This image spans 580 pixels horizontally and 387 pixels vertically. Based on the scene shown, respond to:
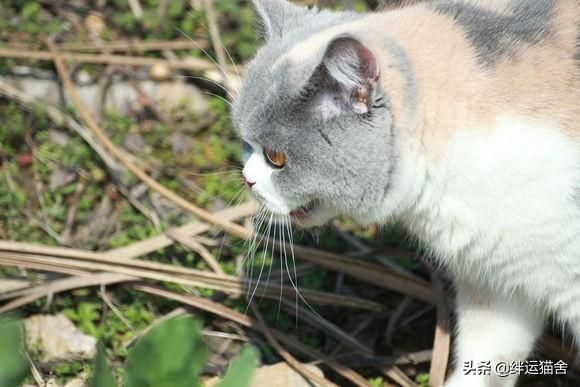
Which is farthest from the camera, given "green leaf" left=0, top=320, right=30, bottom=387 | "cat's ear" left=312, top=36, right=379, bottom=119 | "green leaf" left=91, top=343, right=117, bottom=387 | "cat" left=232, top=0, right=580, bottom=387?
"cat" left=232, top=0, right=580, bottom=387

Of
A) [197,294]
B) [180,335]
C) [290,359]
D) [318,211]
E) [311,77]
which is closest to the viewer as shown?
[180,335]

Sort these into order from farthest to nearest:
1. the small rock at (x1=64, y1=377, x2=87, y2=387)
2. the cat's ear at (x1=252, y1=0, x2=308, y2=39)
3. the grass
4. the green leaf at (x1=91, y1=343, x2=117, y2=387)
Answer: the grass
the small rock at (x1=64, y1=377, x2=87, y2=387)
the cat's ear at (x1=252, y1=0, x2=308, y2=39)
the green leaf at (x1=91, y1=343, x2=117, y2=387)

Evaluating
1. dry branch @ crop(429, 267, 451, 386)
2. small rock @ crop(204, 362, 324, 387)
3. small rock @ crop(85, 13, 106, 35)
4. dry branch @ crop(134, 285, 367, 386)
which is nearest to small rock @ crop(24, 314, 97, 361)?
dry branch @ crop(134, 285, 367, 386)

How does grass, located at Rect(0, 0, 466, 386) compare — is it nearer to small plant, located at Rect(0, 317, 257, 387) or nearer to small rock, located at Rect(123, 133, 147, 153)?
small rock, located at Rect(123, 133, 147, 153)

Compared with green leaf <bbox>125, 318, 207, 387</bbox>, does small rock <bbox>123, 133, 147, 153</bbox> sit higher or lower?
higher

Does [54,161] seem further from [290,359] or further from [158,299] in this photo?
[290,359]

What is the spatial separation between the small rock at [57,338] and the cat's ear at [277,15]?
1129 millimetres

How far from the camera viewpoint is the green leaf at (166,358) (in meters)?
1.45

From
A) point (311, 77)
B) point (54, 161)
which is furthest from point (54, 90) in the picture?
point (311, 77)

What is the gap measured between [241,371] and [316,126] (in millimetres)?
678

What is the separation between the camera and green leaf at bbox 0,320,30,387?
4.29 feet

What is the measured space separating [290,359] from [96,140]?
3.95 ft

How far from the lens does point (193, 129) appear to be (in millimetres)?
3326

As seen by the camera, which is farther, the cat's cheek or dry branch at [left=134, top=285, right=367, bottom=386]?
dry branch at [left=134, top=285, right=367, bottom=386]
